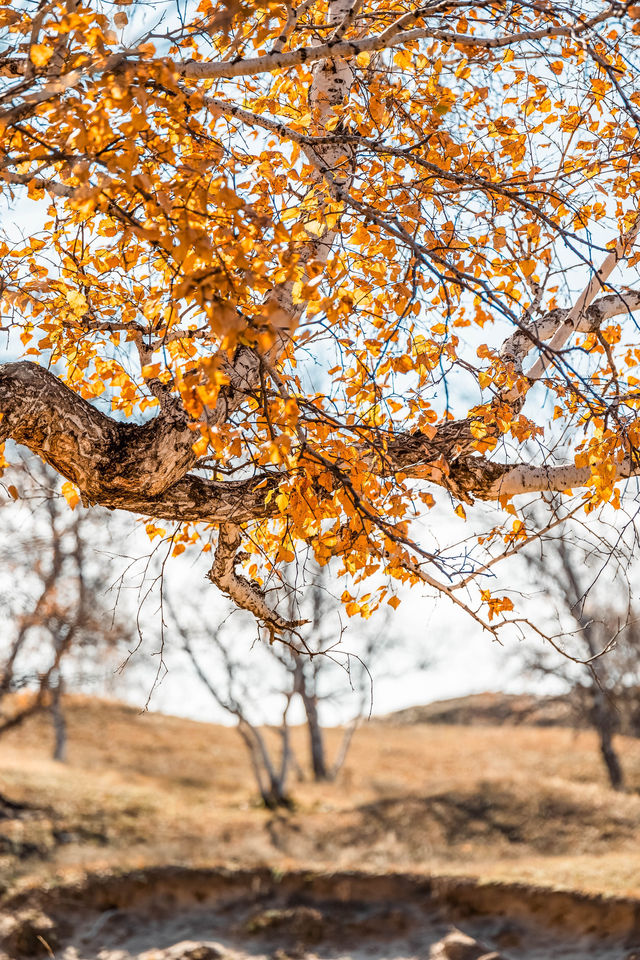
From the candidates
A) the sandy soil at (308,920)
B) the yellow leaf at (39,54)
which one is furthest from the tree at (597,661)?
the yellow leaf at (39,54)

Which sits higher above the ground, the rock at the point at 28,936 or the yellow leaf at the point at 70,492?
the yellow leaf at the point at 70,492

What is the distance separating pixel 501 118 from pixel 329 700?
14158 mm

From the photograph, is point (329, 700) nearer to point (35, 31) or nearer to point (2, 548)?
point (2, 548)

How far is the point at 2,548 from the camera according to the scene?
12.7 meters

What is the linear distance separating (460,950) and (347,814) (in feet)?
21.4

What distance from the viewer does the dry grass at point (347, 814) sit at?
1106 cm

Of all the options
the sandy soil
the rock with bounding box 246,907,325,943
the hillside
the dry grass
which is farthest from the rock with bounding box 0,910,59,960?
the hillside

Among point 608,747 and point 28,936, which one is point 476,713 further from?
point 28,936

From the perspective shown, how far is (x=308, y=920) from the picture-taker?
9.06 meters

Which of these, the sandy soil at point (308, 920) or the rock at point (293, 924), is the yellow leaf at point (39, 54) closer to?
the sandy soil at point (308, 920)

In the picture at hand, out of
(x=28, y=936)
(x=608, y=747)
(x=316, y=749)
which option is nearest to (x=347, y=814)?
(x=316, y=749)

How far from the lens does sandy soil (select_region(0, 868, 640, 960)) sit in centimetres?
839

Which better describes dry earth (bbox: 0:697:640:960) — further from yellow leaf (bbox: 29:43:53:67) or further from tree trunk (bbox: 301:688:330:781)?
yellow leaf (bbox: 29:43:53:67)

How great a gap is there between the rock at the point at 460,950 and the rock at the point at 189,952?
2159 millimetres
